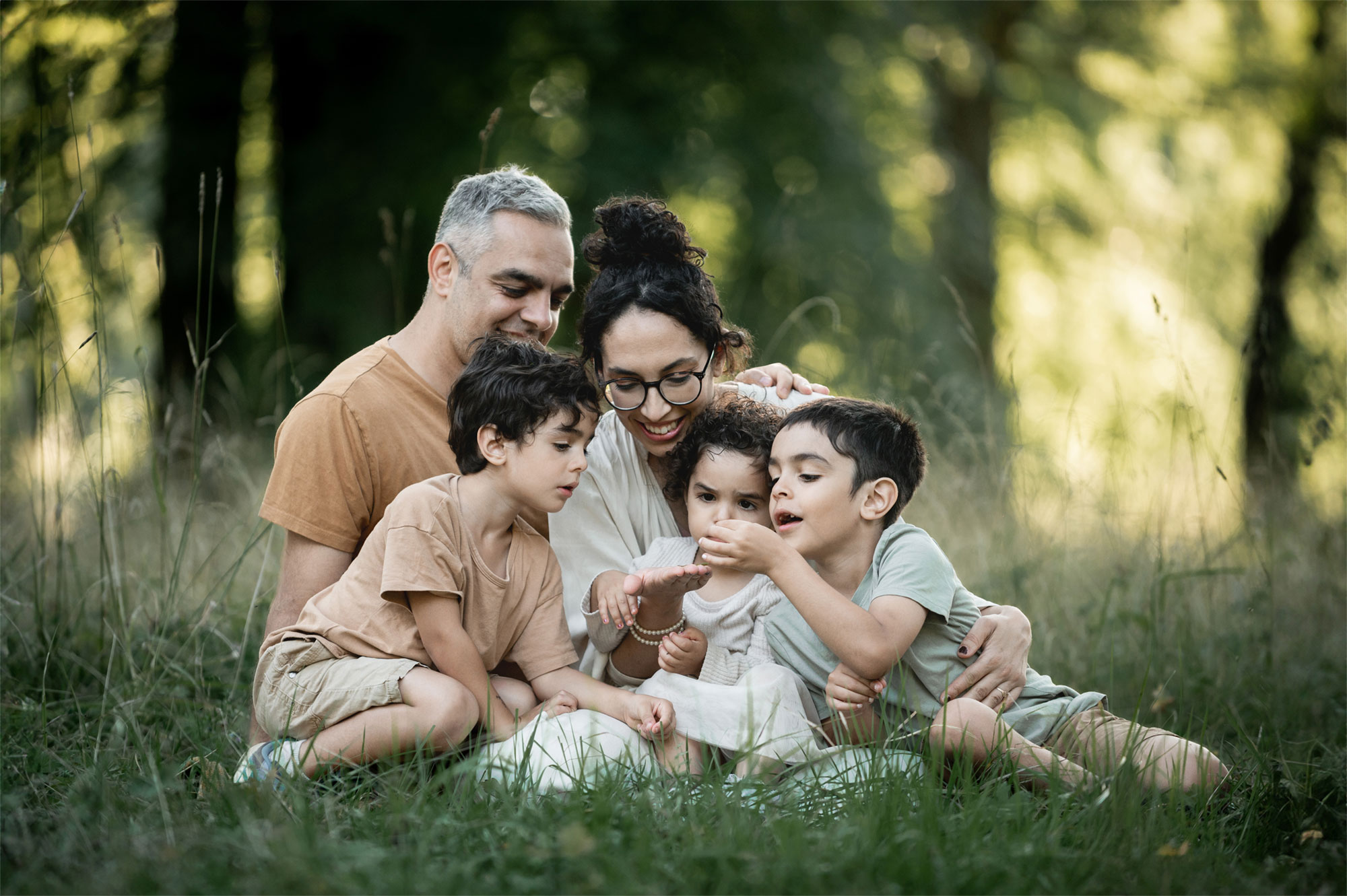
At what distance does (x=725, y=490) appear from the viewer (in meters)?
2.88

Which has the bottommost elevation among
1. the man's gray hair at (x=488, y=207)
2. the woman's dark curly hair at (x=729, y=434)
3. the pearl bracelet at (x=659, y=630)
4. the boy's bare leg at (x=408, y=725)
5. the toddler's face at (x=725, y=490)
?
the boy's bare leg at (x=408, y=725)

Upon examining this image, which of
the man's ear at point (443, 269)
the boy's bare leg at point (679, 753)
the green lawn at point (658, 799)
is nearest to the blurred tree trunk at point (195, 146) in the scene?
the green lawn at point (658, 799)

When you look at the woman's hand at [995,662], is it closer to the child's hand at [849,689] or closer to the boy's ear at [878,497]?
the child's hand at [849,689]

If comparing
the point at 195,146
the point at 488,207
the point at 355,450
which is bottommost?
the point at 355,450

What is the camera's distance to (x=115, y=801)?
235cm

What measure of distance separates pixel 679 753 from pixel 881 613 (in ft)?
1.99

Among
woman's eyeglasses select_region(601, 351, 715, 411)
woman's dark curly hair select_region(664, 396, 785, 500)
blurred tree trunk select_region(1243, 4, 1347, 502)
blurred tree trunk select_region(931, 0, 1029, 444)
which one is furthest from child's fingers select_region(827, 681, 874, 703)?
blurred tree trunk select_region(1243, 4, 1347, 502)

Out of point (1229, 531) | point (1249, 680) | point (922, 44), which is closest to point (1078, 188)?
point (922, 44)

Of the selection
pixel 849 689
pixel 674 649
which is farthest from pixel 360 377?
pixel 849 689

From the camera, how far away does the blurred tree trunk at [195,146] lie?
22.7ft

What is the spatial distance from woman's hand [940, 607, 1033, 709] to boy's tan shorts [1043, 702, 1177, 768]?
0.15 meters

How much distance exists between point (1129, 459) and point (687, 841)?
3196mm

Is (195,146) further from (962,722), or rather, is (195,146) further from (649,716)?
(962,722)

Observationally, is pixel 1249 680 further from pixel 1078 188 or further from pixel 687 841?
pixel 1078 188
